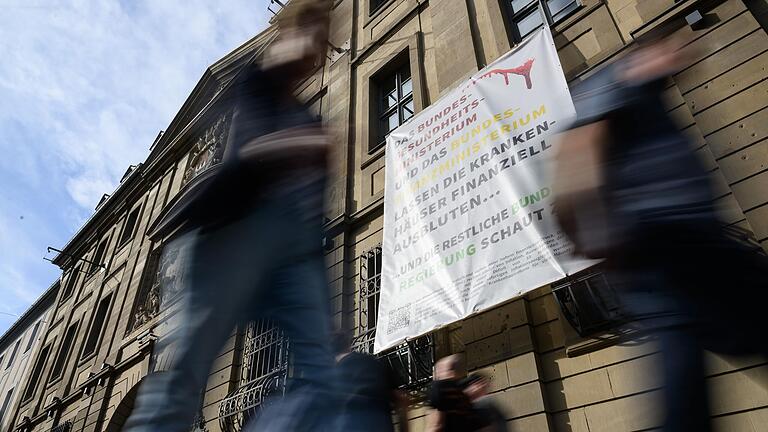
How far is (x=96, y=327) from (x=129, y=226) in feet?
14.4

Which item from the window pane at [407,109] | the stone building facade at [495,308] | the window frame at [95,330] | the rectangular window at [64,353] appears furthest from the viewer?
the rectangular window at [64,353]

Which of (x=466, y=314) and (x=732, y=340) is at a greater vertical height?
(x=466, y=314)

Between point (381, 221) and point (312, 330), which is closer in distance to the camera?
point (312, 330)

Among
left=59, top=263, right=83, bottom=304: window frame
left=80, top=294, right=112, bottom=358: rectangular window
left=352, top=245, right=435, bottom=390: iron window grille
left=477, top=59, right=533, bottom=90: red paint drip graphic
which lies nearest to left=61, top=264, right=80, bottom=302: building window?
left=59, top=263, right=83, bottom=304: window frame

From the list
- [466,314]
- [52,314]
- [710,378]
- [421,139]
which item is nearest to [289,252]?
[710,378]

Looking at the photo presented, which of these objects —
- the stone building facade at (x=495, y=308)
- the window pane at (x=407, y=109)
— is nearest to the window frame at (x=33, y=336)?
the stone building facade at (x=495, y=308)

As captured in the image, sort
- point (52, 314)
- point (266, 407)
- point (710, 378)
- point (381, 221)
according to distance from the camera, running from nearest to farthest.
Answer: point (710, 378) → point (266, 407) → point (381, 221) → point (52, 314)

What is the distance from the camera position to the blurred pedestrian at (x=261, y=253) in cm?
152

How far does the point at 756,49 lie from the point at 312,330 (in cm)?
506

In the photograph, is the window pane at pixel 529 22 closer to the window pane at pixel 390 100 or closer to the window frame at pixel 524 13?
the window frame at pixel 524 13

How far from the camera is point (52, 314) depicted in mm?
20062

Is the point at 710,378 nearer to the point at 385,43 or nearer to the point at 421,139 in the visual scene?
the point at 421,139

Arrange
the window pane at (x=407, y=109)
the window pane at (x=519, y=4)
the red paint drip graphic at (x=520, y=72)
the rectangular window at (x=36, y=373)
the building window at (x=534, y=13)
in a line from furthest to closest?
the rectangular window at (x=36, y=373), the window pane at (x=407, y=109), the window pane at (x=519, y=4), the building window at (x=534, y=13), the red paint drip graphic at (x=520, y=72)

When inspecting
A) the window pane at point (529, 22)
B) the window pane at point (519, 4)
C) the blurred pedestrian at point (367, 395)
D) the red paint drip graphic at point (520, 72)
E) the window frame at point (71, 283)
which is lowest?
the blurred pedestrian at point (367, 395)
